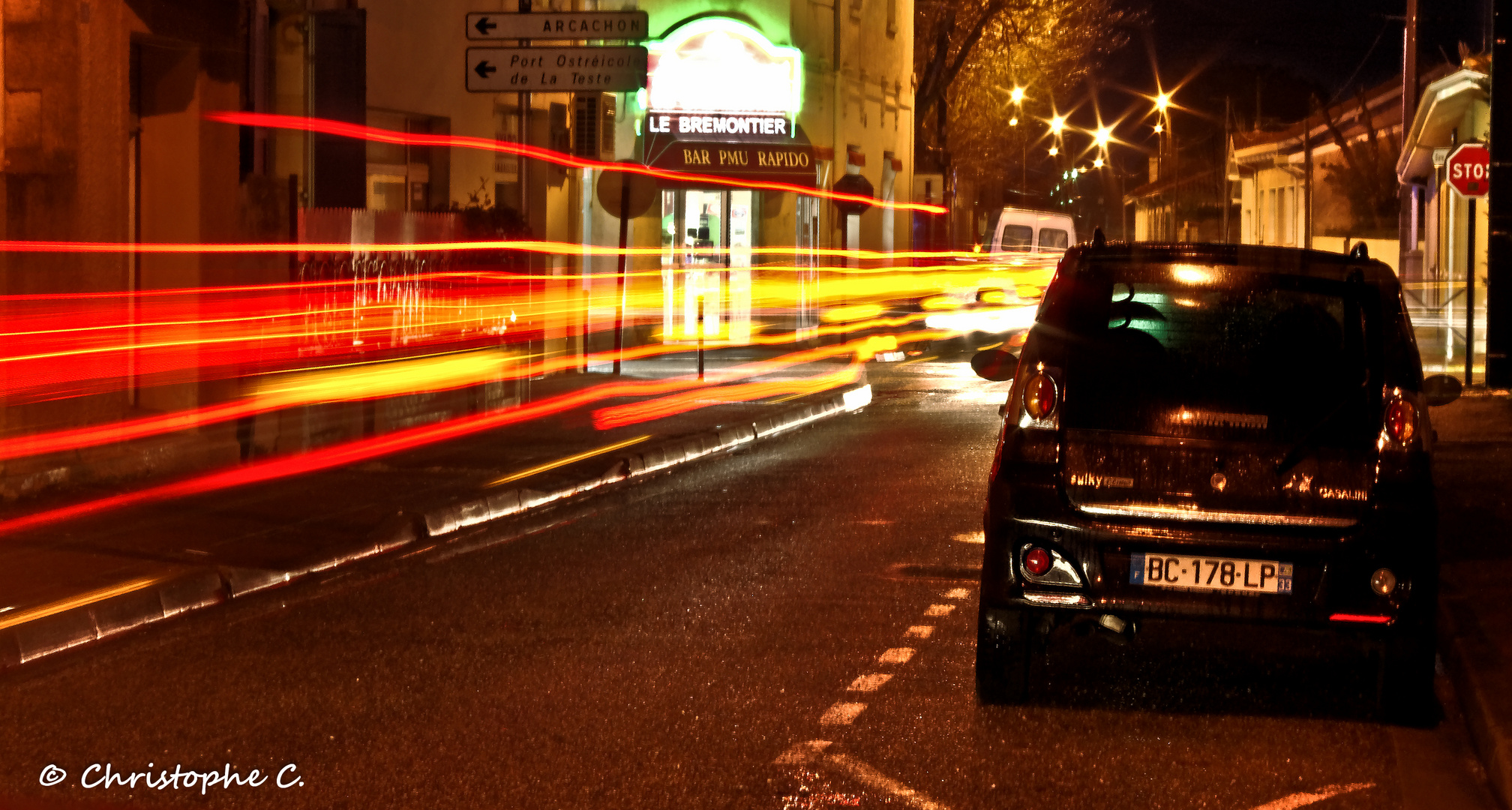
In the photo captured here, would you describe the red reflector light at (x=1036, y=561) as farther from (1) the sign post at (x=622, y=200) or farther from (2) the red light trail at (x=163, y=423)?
(1) the sign post at (x=622, y=200)

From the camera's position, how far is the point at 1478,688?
20.5 ft

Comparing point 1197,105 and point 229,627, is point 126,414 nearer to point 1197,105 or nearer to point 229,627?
point 229,627

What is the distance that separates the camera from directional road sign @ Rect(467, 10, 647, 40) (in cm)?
1630

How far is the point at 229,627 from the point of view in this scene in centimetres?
780

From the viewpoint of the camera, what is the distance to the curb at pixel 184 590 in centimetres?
736

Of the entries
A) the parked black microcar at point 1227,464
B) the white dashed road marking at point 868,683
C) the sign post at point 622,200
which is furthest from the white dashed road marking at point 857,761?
the sign post at point 622,200

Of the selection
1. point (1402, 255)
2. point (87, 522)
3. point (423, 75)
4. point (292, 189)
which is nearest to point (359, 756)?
point (87, 522)

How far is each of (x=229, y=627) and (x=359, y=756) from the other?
2499 mm

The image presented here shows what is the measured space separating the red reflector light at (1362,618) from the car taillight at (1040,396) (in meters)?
1.23

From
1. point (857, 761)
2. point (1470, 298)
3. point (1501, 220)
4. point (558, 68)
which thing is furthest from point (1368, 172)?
point (857, 761)

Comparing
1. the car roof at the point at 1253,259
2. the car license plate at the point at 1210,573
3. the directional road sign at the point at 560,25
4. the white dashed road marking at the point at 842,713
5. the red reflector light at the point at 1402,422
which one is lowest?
the white dashed road marking at the point at 842,713

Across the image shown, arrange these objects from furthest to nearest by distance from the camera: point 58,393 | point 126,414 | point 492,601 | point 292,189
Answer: point 292,189 → point 126,414 → point 58,393 → point 492,601

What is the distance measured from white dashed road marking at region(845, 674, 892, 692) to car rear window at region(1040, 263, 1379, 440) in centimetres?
Result: 135

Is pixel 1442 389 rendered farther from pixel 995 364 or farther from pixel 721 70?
pixel 721 70
